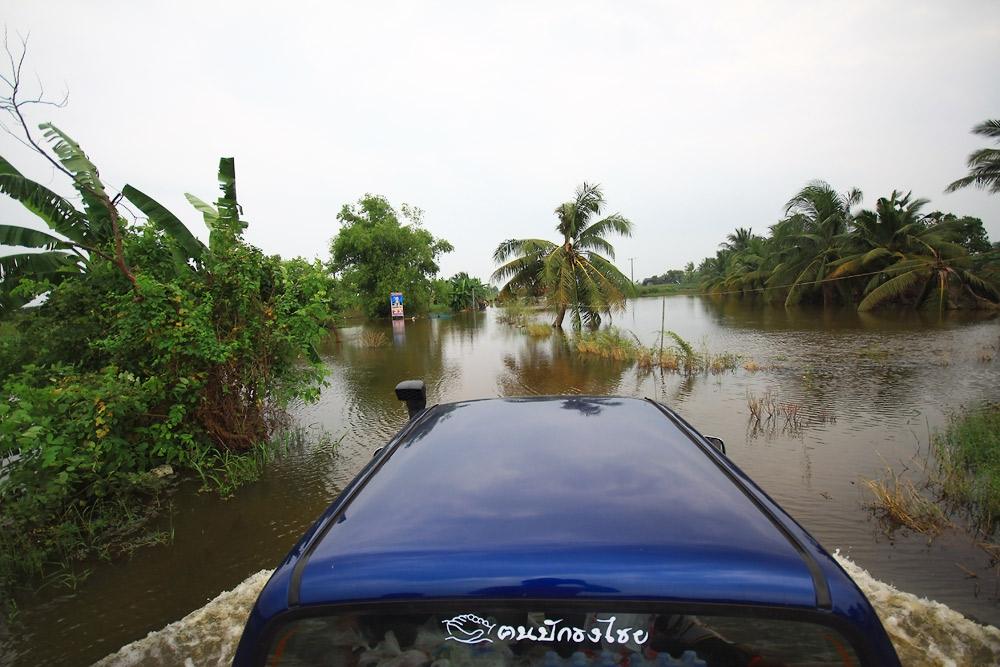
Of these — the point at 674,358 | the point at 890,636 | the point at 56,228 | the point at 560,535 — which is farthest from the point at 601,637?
the point at 674,358

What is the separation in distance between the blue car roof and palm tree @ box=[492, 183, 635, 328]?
18719 mm

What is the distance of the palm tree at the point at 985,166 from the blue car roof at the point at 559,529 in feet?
76.3

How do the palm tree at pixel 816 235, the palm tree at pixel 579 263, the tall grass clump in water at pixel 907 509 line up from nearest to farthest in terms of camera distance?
the tall grass clump in water at pixel 907 509 → the palm tree at pixel 579 263 → the palm tree at pixel 816 235

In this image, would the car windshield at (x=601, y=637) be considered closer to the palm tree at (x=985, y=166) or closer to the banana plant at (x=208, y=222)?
the banana plant at (x=208, y=222)

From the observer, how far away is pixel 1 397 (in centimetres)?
454

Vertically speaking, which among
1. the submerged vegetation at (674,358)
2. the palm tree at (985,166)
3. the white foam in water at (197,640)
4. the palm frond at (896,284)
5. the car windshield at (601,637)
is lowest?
the white foam in water at (197,640)

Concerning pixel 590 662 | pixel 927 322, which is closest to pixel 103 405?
pixel 590 662

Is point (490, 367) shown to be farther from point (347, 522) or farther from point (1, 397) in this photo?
point (347, 522)

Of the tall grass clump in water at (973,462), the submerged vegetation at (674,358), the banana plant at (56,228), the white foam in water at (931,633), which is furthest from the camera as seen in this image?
the submerged vegetation at (674,358)

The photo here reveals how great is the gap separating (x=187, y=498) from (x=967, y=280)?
2980 centimetres

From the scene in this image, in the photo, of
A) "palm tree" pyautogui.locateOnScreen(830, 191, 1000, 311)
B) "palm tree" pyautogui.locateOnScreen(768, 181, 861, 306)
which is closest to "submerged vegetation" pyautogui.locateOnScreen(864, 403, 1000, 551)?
"palm tree" pyautogui.locateOnScreen(830, 191, 1000, 311)

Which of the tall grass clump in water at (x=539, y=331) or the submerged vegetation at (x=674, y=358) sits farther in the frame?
the tall grass clump in water at (x=539, y=331)

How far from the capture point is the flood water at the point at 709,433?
368 cm

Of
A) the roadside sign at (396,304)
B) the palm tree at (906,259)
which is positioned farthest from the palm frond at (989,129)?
the roadside sign at (396,304)
